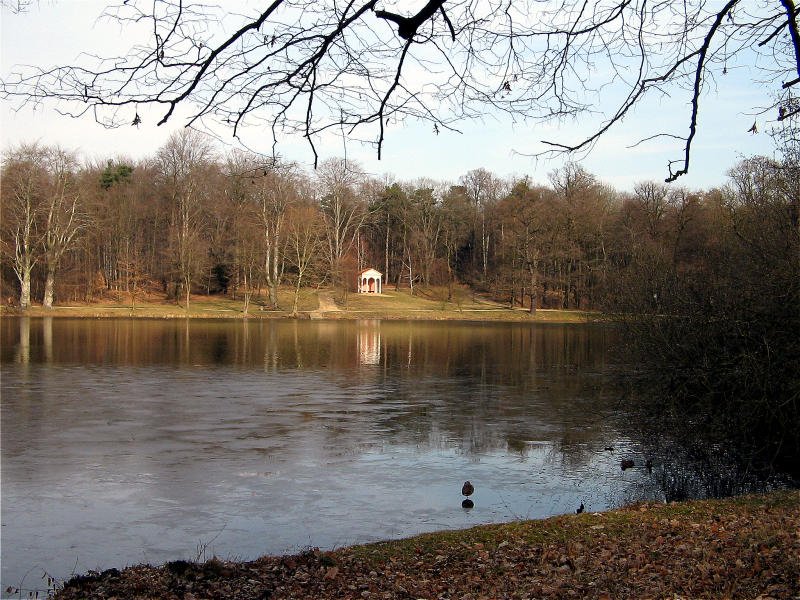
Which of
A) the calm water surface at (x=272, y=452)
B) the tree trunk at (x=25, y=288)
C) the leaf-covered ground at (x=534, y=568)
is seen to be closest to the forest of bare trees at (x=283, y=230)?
the tree trunk at (x=25, y=288)

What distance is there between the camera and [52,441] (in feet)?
45.5

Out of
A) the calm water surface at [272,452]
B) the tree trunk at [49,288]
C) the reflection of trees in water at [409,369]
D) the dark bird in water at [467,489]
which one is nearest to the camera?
the calm water surface at [272,452]

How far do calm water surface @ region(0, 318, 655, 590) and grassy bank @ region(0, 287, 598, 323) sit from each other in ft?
90.3

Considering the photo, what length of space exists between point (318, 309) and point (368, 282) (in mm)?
15579

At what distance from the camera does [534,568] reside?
6.81 metres

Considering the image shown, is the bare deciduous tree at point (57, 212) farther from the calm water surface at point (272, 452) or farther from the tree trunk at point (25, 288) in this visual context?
the calm water surface at point (272, 452)

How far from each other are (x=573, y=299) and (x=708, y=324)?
58.3 m

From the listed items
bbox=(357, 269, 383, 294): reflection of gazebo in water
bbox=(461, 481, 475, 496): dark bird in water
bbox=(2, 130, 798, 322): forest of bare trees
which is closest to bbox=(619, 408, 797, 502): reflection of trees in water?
bbox=(461, 481, 475, 496): dark bird in water

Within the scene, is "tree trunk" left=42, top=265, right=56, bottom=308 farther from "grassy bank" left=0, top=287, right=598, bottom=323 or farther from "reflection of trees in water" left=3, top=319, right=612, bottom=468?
"reflection of trees in water" left=3, top=319, right=612, bottom=468

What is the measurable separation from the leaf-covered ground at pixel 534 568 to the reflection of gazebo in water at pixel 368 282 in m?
67.5

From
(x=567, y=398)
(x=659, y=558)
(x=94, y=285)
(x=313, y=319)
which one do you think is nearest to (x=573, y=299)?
(x=313, y=319)

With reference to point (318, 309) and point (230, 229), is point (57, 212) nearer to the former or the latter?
point (230, 229)

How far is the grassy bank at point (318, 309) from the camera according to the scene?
5572 cm

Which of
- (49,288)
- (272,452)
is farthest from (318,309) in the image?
(272,452)
